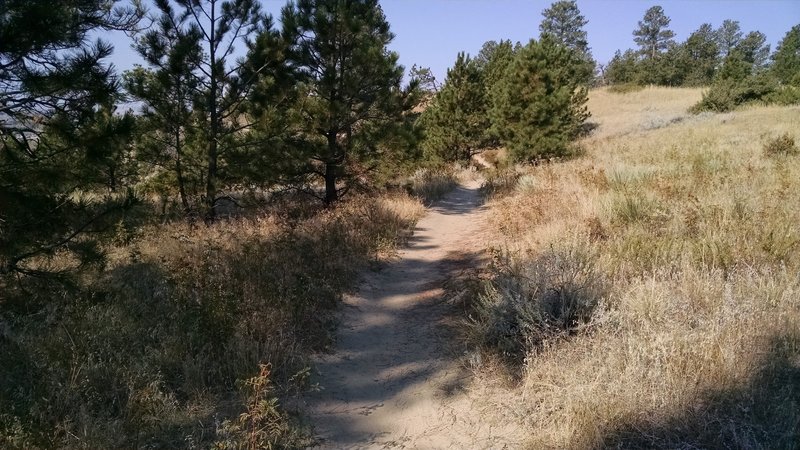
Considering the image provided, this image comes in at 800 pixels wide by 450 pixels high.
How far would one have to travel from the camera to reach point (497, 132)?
20.3 metres

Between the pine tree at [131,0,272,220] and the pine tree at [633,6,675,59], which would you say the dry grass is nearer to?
the pine tree at [131,0,272,220]

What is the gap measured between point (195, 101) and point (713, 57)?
76984 mm

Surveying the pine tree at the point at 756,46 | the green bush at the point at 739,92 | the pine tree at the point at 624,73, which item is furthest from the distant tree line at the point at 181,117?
the pine tree at the point at 756,46

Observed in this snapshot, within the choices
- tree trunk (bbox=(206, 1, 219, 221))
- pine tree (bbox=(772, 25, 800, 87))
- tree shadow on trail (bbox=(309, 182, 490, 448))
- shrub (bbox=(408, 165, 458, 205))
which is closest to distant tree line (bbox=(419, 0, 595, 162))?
→ shrub (bbox=(408, 165, 458, 205))

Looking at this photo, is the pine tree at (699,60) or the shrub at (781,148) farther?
the pine tree at (699,60)

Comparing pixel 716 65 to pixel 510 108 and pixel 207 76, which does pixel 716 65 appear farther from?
pixel 207 76

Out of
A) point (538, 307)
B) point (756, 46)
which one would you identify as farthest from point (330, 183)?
point (756, 46)

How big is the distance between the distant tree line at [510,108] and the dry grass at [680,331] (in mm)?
8052

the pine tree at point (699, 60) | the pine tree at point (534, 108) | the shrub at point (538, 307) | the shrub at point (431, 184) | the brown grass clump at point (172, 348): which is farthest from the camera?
the pine tree at point (699, 60)

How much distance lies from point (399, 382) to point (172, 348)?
2025mm

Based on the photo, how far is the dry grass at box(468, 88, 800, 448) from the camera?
2.69m

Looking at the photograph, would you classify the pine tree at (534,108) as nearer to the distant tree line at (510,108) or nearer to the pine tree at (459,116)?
the distant tree line at (510,108)

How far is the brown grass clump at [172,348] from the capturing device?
119 inches

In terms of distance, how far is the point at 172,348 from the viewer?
3.89 meters
